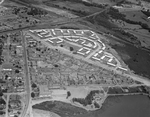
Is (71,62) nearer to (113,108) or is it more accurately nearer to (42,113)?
(113,108)

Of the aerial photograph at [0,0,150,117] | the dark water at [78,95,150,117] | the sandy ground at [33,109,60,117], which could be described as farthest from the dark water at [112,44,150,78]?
the sandy ground at [33,109,60,117]

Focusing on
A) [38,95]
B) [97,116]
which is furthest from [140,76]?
[38,95]

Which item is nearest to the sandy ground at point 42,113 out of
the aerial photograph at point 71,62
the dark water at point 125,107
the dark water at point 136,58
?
the aerial photograph at point 71,62

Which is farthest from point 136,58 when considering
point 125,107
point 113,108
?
point 113,108

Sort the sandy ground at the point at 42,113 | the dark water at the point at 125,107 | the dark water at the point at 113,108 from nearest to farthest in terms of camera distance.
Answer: the sandy ground at the point at 42,113
the dark water at the point at 113,108
the dark water at the point at 125,107

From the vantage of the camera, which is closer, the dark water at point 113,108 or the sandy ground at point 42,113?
the sandy ground at point 42,113

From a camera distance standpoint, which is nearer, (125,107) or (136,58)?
(125,107)

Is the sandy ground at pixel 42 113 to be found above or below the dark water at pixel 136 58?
below

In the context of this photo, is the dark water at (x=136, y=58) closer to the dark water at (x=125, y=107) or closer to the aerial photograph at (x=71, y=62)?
the aerial photograph at (x=71, y=62)
